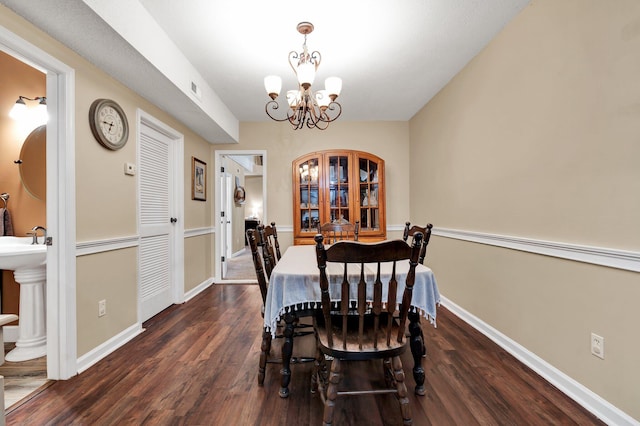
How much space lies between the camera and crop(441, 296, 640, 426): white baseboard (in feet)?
4.54

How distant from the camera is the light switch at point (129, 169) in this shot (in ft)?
7.89

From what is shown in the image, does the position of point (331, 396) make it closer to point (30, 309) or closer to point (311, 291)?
point (311, 291)

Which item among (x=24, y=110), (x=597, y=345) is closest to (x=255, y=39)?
(x=24, y=110)

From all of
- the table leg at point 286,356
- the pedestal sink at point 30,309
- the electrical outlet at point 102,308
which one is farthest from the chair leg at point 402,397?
the pedestal sink at point 30,309

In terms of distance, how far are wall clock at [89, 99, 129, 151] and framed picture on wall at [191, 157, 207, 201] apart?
1278 mm

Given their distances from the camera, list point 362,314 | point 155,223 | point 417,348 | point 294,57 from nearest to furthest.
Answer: point 362,314 → point 417,348 → point 294,57 → point 155,223

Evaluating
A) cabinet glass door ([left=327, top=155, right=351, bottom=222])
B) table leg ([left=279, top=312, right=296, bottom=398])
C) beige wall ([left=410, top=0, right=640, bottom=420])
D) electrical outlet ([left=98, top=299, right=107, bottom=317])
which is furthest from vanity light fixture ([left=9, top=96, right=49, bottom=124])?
beige wall ([left=410, top=0, right=640, bottom=420])

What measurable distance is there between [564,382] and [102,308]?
3080 millimetres

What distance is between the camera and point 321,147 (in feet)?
13.9

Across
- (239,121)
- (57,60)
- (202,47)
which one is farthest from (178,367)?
(239,121)

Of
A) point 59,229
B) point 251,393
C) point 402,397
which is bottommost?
point 251,393

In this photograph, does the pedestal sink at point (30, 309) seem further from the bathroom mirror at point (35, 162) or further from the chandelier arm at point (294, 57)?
the chandelier arm at point (294, 57)

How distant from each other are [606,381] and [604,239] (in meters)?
0.71

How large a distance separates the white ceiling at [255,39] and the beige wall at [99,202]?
0.09 metres
